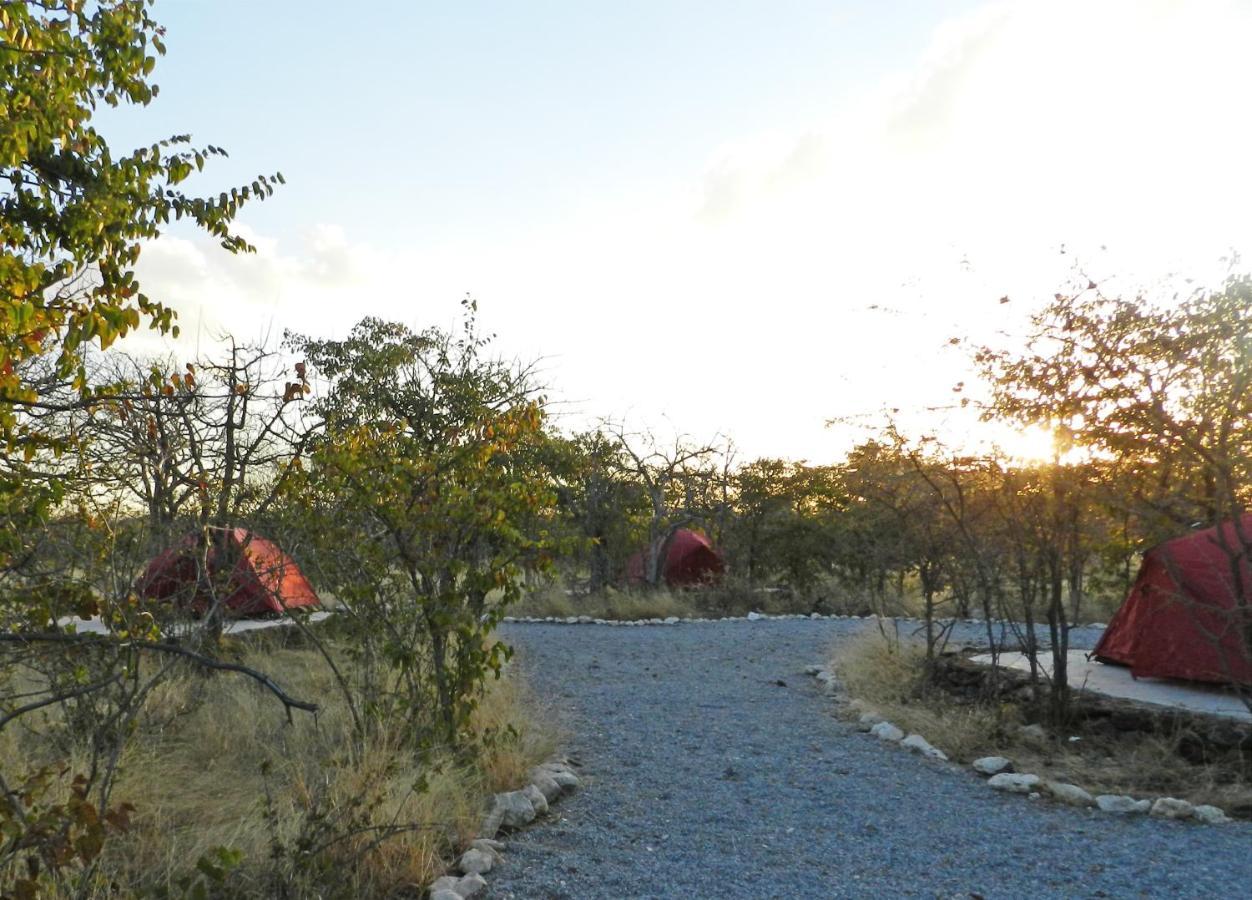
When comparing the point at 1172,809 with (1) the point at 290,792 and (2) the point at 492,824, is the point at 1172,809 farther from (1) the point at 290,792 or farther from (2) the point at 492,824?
(1) the point at 290,792

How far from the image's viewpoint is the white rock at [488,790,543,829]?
4887mm

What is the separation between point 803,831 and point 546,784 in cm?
138

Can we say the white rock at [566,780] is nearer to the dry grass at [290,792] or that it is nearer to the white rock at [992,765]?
the dry grass at [290,792]

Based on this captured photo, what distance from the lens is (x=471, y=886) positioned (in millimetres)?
3988

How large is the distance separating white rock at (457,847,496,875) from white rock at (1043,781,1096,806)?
3301mm

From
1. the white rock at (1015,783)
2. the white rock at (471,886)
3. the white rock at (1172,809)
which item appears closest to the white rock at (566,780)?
the white rock at (471,886)

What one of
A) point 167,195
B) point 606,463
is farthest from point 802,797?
point 606,463

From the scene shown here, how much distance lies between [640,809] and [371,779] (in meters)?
1.54

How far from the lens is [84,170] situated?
3.71m

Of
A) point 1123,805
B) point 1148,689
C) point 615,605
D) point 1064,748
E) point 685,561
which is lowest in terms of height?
point 1123,805

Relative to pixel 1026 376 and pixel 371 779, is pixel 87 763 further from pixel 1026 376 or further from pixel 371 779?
pixel 1026 376

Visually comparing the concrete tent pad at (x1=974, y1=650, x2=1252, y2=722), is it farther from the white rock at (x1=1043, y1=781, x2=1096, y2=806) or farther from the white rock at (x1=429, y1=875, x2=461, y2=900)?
the white rock at (x1=429, y1=875, x2=461, y2=900)

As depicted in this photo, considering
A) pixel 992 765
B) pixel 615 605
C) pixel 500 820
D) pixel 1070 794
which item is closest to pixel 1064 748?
pixel 992 765

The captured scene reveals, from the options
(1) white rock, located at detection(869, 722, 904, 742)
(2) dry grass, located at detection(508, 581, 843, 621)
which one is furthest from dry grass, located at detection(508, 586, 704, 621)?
(1) white rock, located at detection(869, 722, 904, 742)
